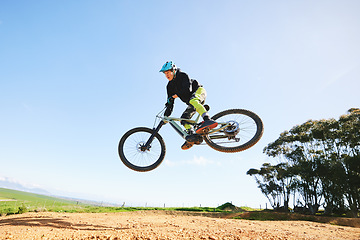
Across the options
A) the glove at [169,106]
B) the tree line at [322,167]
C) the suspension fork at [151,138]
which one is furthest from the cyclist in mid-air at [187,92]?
the tree line at [322,167]

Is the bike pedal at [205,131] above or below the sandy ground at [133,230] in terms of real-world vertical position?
above

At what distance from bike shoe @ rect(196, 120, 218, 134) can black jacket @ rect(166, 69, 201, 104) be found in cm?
115

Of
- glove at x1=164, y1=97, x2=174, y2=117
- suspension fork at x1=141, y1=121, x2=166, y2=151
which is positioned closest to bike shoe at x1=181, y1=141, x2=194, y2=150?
suspension fork at x1=141, y1=121, x2=166, y2=151

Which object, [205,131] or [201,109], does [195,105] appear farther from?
[205,131]

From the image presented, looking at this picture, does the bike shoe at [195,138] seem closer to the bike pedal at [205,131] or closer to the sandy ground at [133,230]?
the bike pedal at [205,131]

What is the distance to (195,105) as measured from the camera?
5.94 metres

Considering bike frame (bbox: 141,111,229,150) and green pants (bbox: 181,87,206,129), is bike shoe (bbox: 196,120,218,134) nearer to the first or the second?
bike frame (bbox: 141,111,229,150)

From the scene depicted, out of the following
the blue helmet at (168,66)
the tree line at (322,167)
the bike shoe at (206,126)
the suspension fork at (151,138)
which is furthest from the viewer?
the tree line at (322,167)

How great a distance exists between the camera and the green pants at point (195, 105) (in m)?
5.90

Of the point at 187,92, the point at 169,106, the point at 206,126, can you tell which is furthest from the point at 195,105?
the point at 169,106

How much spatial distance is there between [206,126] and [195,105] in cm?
77

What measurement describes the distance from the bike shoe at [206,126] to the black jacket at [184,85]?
1.15 m

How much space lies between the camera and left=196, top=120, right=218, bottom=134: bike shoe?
18.2 ft

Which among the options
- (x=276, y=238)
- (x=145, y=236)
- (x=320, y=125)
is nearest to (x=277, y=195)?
(x=320, y=125)
